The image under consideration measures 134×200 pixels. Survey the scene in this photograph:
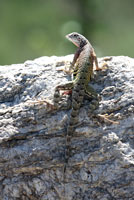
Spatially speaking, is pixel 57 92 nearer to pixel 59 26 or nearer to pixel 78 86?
pixel 78 86

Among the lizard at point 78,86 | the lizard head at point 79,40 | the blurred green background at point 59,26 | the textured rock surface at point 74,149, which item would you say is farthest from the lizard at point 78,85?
the blurred green background at point 59,26

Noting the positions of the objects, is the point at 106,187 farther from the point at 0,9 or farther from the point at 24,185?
Answer: the point at 0,9

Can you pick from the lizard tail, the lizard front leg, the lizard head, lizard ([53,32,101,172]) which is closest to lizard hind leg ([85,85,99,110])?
lizard ([53,32,101,172])

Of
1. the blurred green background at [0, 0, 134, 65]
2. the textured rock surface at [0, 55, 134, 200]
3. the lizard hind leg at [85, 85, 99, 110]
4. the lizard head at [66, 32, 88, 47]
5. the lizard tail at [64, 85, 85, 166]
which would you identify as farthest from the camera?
the blurred green background at [0, 0, 134, 65]

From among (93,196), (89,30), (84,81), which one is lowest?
(93,196)

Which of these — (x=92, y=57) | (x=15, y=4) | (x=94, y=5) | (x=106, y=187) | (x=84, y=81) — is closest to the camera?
(x=106, y=187)

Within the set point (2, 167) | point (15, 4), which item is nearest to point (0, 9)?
point (15, 4)

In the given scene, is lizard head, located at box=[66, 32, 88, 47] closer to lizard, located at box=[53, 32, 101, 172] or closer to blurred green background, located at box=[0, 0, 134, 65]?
lizard, located at box=[53, 32, 101, 172]
